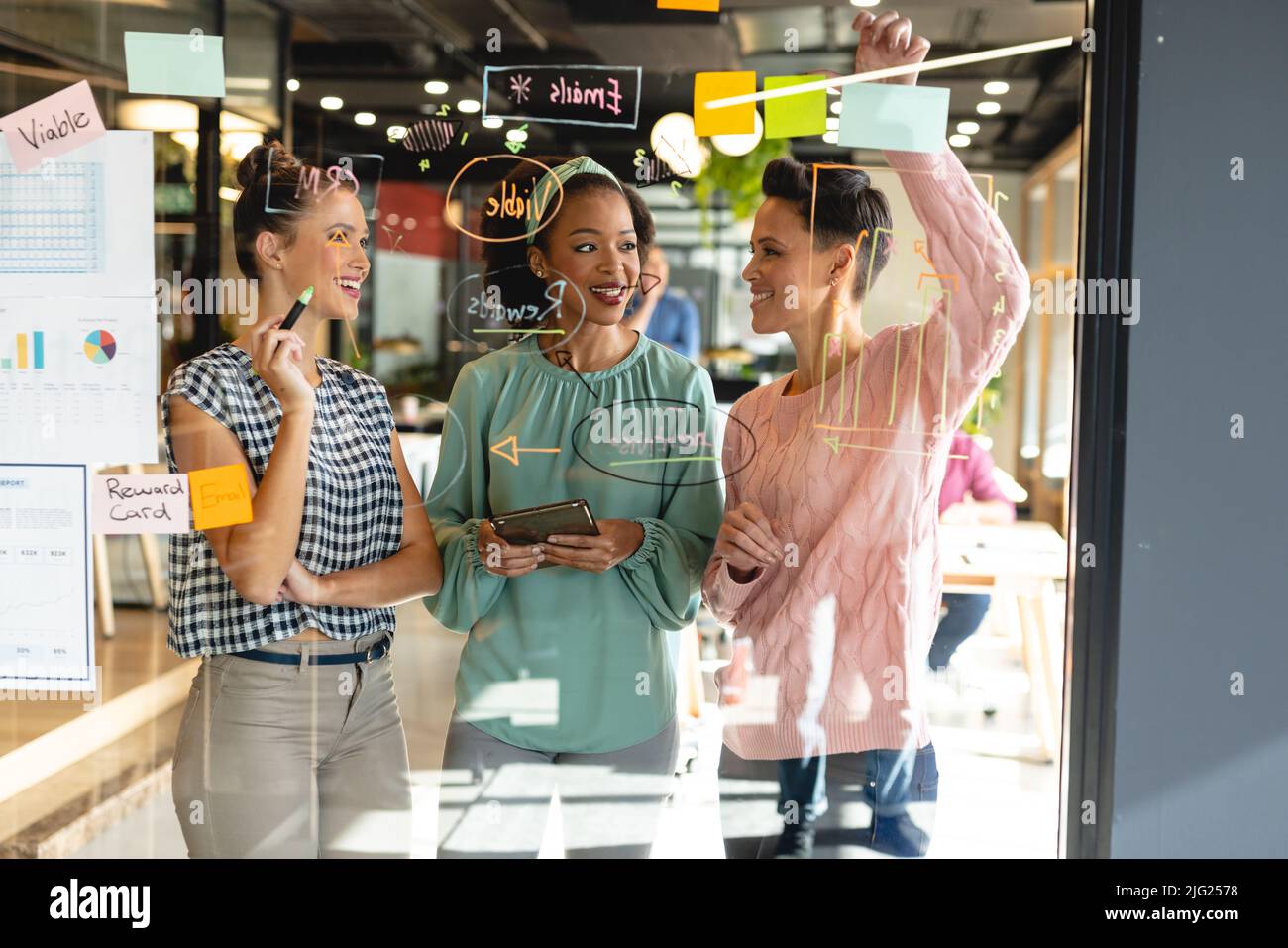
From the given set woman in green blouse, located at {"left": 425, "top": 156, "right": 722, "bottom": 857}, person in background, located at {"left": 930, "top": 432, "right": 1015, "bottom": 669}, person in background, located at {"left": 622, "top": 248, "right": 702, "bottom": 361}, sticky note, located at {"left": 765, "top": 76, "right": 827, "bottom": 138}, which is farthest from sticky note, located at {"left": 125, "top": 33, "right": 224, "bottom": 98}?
person in background, located at {"left": 930, "top": 432, "right": 1015, "bottom": 669}

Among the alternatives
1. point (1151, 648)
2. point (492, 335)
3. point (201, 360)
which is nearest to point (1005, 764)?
point (1151, 648)

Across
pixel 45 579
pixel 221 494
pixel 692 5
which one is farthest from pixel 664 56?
pixel 45 579

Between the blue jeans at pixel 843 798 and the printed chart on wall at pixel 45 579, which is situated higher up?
the printed chart on wall at pixel 45 579

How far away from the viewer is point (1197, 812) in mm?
1865

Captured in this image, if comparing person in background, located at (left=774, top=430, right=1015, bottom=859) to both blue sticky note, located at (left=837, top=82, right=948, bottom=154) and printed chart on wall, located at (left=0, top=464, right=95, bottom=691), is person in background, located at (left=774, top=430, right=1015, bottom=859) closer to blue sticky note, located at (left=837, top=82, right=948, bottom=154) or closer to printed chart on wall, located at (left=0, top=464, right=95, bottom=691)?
blue sticky note, located at (left=837, top=82, right=948, bottom=154)

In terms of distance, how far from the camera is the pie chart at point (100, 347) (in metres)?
1.92

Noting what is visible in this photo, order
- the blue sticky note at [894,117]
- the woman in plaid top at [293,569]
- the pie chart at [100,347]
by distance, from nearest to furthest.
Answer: the woman in plaid top at [293,569]
the blue sticky note at [894,117]
the pie chart at [100,347]

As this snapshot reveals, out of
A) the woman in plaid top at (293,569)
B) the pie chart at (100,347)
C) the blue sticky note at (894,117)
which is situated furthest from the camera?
the pie chart at (100,347)

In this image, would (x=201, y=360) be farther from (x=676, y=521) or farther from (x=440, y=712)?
(x=676, y=521)

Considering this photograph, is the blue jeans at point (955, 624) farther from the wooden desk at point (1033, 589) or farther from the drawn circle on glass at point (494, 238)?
the drawn circle on glass at point (494, 238)

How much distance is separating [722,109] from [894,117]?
0.91ft

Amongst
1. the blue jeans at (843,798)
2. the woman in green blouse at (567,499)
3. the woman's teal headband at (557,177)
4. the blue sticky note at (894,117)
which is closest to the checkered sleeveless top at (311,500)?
the woman in green blouse at (567,499)

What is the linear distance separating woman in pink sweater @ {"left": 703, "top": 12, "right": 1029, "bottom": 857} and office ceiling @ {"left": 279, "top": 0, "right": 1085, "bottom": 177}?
65mm
